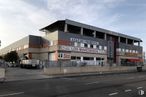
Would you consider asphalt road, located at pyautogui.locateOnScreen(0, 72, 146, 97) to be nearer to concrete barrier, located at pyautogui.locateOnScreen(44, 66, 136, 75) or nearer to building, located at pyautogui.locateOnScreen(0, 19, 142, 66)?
concrete barrier, located at pyautogui.locateOnScreen(44, 66, 136, 75)

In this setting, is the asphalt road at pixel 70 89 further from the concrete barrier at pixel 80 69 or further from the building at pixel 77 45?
the building at pixel 77 45

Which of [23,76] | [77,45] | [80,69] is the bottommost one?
[23,76]

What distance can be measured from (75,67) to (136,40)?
58.2 m

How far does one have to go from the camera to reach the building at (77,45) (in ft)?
196

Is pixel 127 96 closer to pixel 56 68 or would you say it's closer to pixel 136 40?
pixel 56 68

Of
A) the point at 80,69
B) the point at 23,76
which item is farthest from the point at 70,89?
the point at 80,69

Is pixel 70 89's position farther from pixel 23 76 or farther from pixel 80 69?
pixel 80 69

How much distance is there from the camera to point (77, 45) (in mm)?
62906

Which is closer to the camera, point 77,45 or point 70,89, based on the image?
point 70,89

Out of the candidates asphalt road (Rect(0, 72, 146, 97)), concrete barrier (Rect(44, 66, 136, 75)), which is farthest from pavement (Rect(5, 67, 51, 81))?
asphalt road (Rect(0, 72, 146, 97))

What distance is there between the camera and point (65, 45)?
196 feet

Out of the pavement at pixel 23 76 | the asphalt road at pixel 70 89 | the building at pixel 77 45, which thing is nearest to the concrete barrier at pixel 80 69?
the pavement at pixel 23 76

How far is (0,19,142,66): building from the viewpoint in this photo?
59812mm

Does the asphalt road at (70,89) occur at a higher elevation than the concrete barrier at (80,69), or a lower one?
lower
